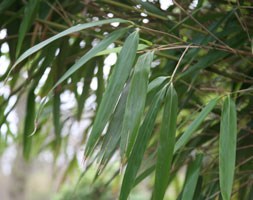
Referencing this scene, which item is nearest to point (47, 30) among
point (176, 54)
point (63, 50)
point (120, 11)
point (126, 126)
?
point (63, 50)

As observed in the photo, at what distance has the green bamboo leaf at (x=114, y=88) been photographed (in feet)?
3.15

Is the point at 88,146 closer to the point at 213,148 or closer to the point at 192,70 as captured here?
the point at 192,70

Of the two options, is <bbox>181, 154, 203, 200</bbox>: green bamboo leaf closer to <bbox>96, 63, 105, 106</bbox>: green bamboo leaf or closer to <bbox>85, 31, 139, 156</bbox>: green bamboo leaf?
<bbox>85, 31, 139, 156</bbox>: green bamboo leaf

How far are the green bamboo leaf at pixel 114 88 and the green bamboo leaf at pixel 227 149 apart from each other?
0.21 meters

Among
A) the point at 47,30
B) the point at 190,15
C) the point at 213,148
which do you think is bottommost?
the point at 213,148

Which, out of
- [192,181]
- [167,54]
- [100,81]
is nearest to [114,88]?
[192,181]

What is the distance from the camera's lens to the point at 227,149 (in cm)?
99

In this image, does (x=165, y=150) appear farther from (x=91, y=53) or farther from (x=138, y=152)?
(x=91, y=53)

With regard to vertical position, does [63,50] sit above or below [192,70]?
above

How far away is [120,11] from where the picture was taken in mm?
1545

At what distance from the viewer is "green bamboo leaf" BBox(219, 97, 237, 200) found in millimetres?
953

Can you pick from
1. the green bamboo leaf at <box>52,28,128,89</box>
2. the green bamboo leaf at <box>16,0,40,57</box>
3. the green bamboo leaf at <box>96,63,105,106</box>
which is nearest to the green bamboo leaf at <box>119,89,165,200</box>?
the green bamboo leaf at <box>52,28,128,89</box>

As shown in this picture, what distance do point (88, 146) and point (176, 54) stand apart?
0.61 meters

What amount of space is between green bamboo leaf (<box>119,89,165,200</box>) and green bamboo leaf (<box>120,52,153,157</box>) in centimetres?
6
